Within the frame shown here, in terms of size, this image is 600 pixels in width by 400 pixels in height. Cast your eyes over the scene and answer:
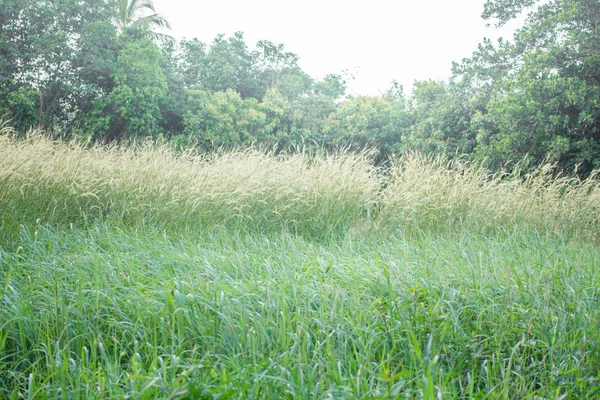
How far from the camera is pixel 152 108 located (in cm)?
1263

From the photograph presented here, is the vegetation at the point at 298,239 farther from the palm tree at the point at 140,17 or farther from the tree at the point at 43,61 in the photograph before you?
the palm tree at the point at 140,17

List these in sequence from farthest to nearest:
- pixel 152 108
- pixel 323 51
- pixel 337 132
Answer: pixel 323 51 → pixel 337 132 → pixel 152 108

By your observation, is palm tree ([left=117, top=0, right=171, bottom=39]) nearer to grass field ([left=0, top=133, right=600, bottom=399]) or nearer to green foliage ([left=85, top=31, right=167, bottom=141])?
green foliage ([left=85, top=31, right=167, bottom=141])

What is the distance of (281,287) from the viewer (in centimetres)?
254

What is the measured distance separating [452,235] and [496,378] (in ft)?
10.8

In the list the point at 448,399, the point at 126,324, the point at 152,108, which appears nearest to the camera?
the point at 448,399

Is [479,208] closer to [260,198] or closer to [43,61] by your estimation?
[260,198]

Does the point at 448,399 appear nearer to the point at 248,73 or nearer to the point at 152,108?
the point at 152,108

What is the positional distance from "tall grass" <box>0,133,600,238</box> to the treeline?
61.7 inches

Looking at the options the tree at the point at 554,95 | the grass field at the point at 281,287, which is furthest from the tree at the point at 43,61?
the tree at the point at 554,95

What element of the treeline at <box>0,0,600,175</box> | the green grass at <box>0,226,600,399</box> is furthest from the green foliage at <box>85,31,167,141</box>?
the green grass at <box>0,226,600,399</box>

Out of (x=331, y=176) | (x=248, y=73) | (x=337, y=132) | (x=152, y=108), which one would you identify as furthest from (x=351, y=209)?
(x=248, y=73)

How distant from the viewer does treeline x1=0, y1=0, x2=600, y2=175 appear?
8516mm

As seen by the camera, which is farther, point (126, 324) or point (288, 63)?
point (288, 63)
